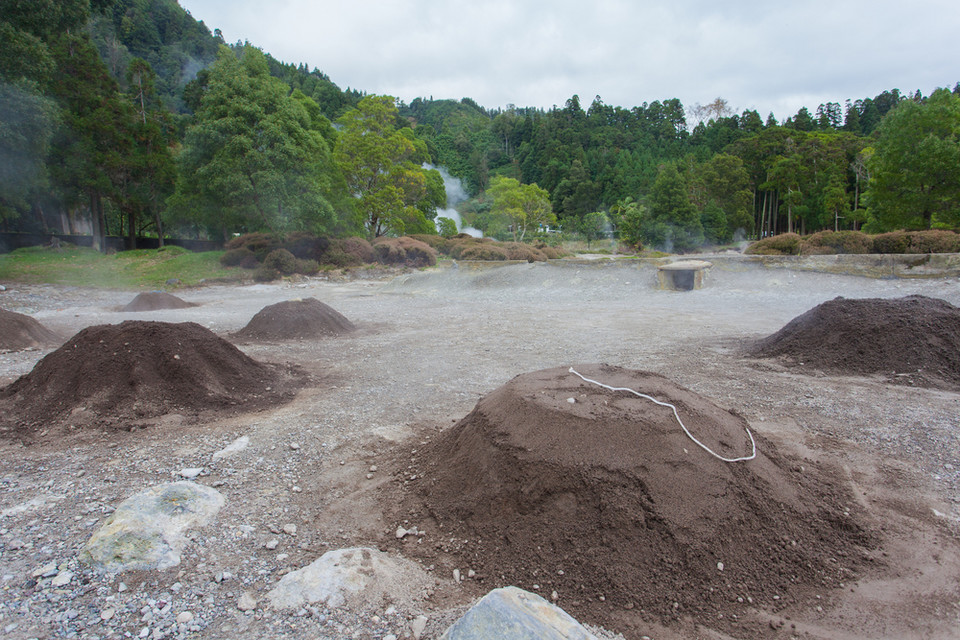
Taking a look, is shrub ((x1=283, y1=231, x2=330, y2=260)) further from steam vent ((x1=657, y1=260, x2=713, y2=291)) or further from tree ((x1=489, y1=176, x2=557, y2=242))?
tree ((x1=489, y1=176, x2=557, y2=242))

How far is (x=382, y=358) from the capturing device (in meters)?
7.65

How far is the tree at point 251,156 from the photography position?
2066 centimetres

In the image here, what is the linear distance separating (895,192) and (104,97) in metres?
37.7

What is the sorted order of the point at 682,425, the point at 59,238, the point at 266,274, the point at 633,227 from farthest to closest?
the point at 633,227, the point at 59,238, the point at 266,274, the point at 682,425

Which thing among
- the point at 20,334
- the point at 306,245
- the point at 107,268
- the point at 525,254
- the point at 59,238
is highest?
the point at 59,238

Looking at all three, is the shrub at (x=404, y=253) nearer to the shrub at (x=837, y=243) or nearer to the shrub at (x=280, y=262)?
the shrub at (x=280, y=262)

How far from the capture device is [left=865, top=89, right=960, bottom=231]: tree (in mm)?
19328

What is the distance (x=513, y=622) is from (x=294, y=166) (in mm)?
23006

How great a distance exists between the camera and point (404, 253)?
24609 mm

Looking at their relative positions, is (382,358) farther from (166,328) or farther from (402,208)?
(402,208)

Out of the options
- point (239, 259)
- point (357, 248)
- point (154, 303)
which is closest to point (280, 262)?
point (239, 259)

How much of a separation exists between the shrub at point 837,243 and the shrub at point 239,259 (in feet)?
73.0

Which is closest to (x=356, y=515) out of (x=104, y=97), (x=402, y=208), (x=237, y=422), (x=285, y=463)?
(x=285, y=463)

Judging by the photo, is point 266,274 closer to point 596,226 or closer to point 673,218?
point 673,218
